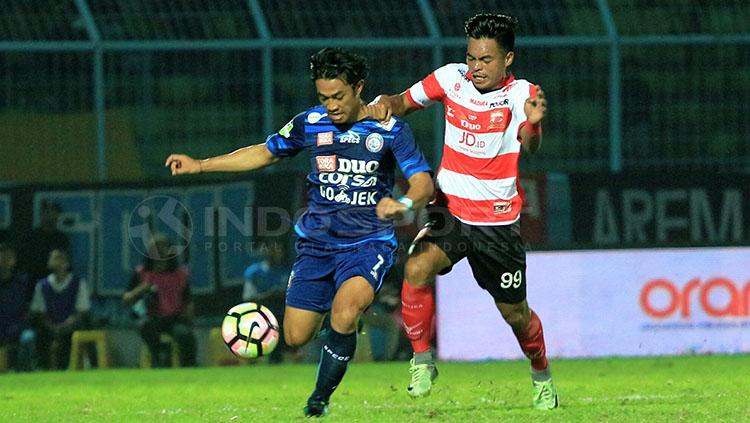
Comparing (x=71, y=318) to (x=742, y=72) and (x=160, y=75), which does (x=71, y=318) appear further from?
(x=742, y=72)

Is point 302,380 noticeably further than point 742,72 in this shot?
Result: No

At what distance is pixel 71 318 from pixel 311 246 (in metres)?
4.71

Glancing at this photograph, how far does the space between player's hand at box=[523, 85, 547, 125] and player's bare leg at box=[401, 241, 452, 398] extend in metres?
1.01

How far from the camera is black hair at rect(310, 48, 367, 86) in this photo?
7688 millimetres

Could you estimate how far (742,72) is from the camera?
44.1 feet

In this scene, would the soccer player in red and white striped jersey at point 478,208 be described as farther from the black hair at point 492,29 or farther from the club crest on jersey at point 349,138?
the club crest on jersey at point 349,138

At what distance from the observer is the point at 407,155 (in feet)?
26.0

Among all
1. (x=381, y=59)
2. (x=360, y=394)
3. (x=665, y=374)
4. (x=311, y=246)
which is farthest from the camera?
(x=381, y=59)

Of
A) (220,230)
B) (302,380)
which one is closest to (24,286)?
(220,230)

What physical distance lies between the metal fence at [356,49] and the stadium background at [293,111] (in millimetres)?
12

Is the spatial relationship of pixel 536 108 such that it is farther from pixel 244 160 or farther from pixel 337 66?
pixel 244 160

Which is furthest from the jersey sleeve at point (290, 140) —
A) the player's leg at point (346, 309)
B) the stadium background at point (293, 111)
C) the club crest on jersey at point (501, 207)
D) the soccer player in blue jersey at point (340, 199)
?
the stadium background at point (293, 111)

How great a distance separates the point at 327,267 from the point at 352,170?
0.53 meters

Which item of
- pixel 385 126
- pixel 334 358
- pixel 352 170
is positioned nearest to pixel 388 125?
pixel 385 126
